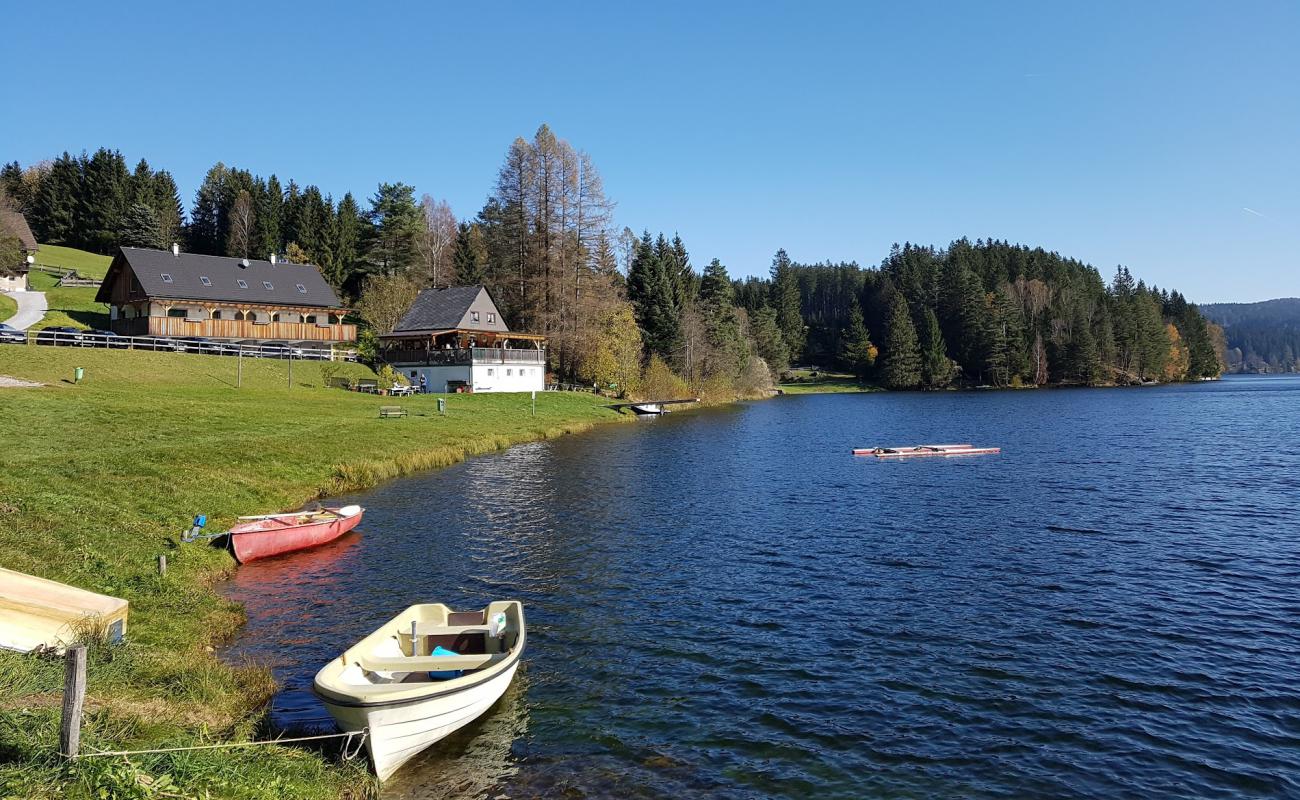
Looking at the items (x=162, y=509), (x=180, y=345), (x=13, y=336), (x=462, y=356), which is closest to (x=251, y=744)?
(x=162, y=509)

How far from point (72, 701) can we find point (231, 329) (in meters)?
70.7

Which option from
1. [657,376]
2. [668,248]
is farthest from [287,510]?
[668,248]

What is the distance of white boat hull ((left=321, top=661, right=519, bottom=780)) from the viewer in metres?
10.8

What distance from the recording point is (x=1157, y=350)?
15338 centimetres

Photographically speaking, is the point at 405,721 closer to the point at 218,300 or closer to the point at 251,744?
the point at 251,744

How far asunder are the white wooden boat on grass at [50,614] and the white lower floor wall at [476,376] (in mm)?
58148

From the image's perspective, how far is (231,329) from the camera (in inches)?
2746

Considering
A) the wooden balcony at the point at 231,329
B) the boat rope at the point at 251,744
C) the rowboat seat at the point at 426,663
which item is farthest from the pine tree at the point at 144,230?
the boat rope at the point at 251,744

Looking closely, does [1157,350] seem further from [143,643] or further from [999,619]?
[143,643]

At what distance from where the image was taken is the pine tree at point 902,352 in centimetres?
14888

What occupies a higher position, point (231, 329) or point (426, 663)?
point (231, 329)

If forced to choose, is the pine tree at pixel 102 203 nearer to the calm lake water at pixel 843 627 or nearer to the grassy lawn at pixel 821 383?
the calm lake water at pixel 843 627

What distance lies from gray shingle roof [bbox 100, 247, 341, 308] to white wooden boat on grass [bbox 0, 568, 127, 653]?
63162 millimetres

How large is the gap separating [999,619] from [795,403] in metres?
96.2
